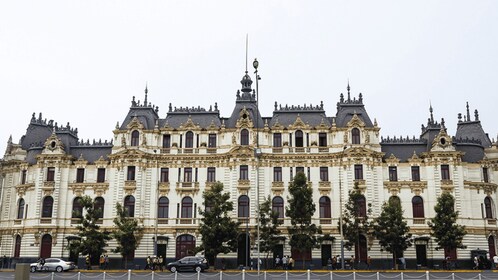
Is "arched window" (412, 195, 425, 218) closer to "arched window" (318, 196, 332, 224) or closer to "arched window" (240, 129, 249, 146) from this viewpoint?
"arched window" (318, 196, 332, 224)

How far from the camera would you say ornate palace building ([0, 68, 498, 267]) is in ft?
207

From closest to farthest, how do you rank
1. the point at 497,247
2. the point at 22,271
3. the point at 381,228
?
the point at 22,271, the point at 381,228, the point at 497,247

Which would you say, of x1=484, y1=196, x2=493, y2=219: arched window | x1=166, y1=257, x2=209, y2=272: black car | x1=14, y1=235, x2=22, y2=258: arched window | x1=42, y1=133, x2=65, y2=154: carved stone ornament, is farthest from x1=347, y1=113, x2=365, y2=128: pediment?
x1=14, y1=235, x2=22, y2=258: arched window

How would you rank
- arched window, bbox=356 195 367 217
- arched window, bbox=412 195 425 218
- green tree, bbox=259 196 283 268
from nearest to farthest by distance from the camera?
green tree, bbox=259 196 283 268, arched window, bbox=356 195 367 217, arched window, bbox=412 195 425 218

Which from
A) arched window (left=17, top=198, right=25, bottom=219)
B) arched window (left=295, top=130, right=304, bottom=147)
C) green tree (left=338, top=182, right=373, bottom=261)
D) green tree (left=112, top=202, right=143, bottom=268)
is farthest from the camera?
arched window (left=17, top=198, right=25, bottom=219)

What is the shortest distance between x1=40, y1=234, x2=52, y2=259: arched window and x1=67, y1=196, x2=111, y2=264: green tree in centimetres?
700

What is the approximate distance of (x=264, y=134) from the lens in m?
66.1

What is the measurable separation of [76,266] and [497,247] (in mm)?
49604

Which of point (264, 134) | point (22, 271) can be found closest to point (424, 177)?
point (264, 134)

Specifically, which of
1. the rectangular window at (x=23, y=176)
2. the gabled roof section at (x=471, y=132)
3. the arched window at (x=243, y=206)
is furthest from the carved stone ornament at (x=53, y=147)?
the gabled roof section at (x=471, y=132)

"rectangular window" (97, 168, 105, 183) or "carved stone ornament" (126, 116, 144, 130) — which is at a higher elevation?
"carved stone ornament" (126, 116, 144, 130)

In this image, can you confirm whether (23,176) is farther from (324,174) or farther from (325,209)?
(325,209)

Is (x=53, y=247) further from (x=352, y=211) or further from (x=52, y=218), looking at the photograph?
(x=352, y=211)

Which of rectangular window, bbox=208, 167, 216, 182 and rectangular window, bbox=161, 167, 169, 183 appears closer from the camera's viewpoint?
rectangular window, bbox=208, 167, 216, 182
